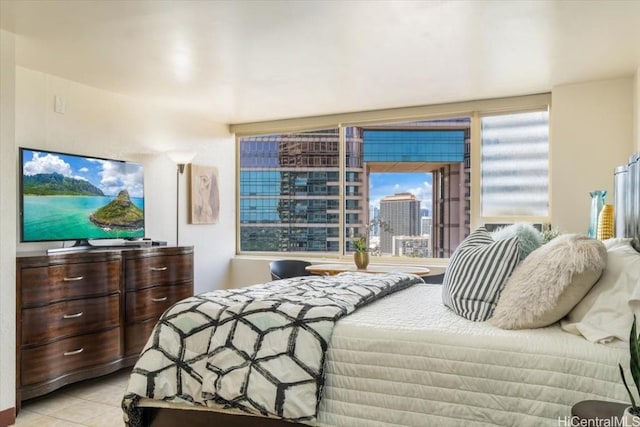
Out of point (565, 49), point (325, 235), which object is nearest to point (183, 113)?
point (325, 235)

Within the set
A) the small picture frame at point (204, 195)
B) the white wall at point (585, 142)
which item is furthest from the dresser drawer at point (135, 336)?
the white wall at point (585, 142)

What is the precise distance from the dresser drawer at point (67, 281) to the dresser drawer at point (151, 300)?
0.23 m

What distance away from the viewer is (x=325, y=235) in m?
5.89

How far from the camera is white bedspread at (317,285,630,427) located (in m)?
1.57

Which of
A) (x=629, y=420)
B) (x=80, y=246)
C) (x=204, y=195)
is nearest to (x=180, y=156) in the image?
(x=204, y=195)

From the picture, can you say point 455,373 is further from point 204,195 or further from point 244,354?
point 204,195

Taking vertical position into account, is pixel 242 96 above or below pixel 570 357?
above

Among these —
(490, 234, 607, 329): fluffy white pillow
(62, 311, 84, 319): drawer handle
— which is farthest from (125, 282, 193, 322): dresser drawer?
(490, 234, 607, 329): fluffy white pillow

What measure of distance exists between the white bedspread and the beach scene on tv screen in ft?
8.98

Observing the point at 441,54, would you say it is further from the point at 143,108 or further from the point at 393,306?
the point at 143,108

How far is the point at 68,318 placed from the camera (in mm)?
3430

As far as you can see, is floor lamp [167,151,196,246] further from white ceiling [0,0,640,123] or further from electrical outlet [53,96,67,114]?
electrical outlet [53,96,67,114]

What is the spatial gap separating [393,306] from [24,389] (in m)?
2.44

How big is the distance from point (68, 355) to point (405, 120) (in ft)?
12.6
